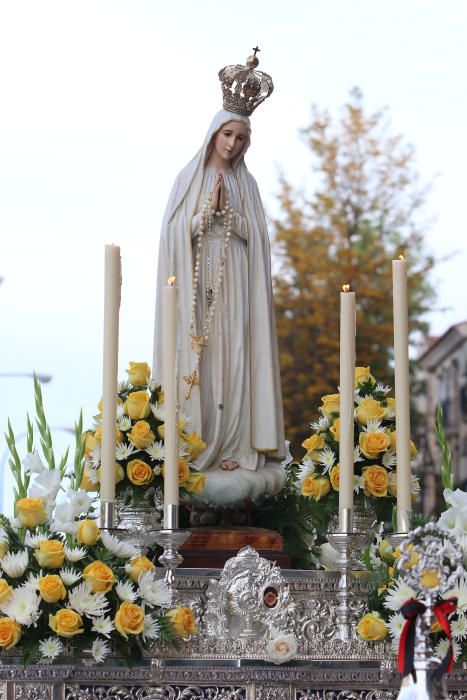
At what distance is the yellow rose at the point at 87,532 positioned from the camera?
16.8 ft

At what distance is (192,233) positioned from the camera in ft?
19.7

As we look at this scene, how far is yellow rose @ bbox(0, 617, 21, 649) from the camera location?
4.89m

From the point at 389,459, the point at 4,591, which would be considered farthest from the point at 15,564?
the point at 389,459

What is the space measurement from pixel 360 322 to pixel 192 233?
50.4 feet

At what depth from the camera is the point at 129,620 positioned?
16.2 ft

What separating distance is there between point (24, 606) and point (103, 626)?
0.25 m

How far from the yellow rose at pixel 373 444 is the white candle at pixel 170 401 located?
0.87 metres

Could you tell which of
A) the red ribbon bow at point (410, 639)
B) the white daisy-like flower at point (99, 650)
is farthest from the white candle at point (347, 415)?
the red ribbon bow at point (410, 639)

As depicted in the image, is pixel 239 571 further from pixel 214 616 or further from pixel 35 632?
pixel 35 632

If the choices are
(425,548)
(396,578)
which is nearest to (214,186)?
(396,578)

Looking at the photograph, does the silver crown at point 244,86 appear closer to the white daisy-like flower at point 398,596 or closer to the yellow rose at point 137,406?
the yellow rose at point 137,406

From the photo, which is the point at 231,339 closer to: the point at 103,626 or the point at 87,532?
the point at 87,532

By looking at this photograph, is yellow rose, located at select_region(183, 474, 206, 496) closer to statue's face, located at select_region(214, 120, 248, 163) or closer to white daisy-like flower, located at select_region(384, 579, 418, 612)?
white daisy-like flower, located at select_region(384, 579, 418, 612)

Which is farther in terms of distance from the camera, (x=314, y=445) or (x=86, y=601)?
(x=314, y=445)
